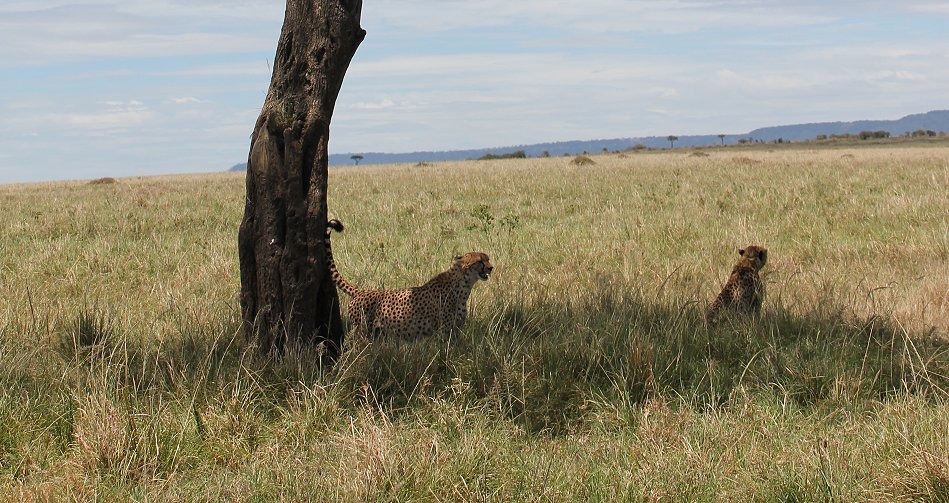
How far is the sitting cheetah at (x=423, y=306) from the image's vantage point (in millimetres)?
5980

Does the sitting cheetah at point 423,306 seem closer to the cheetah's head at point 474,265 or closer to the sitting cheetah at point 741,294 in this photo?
the cheetah's head at point 474,265

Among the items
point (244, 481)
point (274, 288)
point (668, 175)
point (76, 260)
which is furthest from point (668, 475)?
point (668, 175)

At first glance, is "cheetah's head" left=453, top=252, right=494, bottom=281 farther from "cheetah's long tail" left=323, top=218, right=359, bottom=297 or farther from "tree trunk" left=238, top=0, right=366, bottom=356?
"tree trunk" left=238, top=0, right=366, bottom=356

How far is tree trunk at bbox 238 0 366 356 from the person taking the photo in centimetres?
512

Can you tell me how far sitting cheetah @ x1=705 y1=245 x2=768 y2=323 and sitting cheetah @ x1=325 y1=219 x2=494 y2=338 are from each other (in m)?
1.54

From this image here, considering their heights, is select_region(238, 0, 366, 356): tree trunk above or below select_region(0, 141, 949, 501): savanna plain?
above

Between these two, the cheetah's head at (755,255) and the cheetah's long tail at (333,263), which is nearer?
the cheetah's long tail at (333,263)

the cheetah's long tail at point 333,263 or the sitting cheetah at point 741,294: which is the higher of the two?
the cheetah's long tail at point 333,263

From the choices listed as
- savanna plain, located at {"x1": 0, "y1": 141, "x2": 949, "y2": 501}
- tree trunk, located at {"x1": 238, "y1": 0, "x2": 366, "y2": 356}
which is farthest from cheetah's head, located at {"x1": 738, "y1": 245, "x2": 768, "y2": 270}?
tree trunk, located at {"x1": 238, "y1": 0, "x2": 366, "y2": 356}

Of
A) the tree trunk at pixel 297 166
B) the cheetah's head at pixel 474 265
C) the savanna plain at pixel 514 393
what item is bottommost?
the savanna plain at pixel 514 393

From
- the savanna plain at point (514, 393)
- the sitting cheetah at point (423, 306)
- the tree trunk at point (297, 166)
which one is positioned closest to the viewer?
→ the savanna plain at point (514, 393)

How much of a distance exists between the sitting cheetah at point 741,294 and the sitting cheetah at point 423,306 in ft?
5.06

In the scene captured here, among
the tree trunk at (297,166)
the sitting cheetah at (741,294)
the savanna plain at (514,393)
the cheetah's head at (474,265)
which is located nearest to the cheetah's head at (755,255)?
the sitting cheetah at (741,294)

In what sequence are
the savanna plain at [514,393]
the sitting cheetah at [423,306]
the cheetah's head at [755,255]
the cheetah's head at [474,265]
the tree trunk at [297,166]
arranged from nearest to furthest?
1. the savanna plain at [514,393]
2. the tree trunk at [297,166]
3. the sitting cheetah at [423,306]
4. the cheetah's head at [474,265]
5. the cheetah's head at [755,255]
